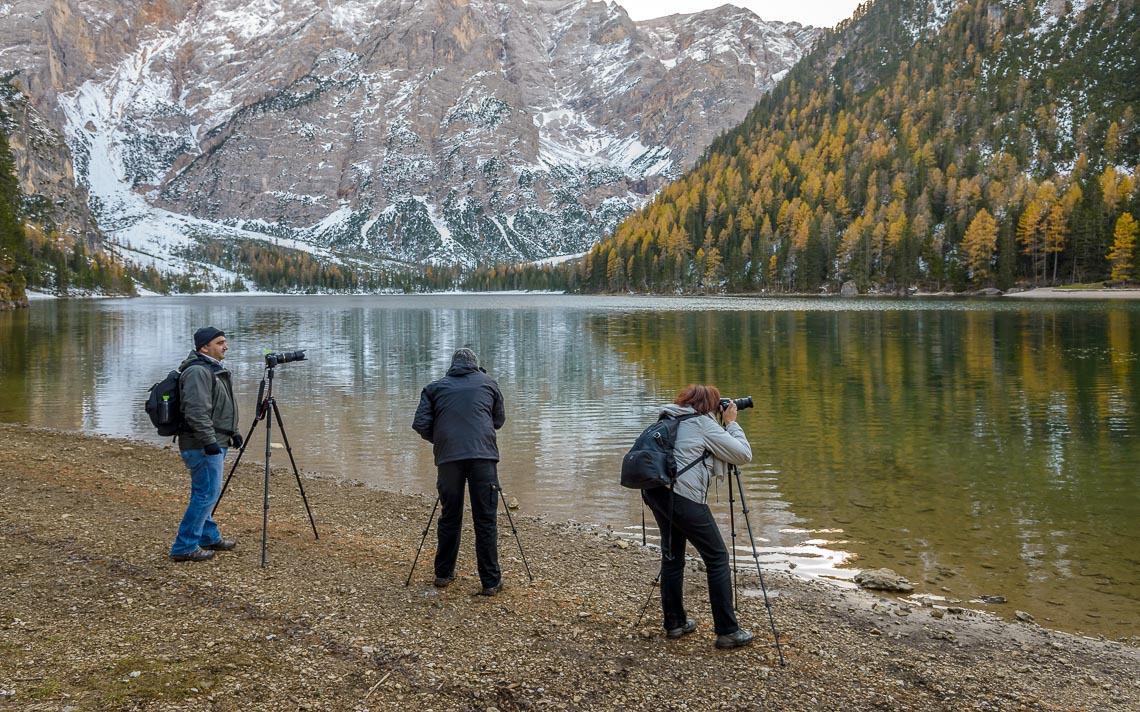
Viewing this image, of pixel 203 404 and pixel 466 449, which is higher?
pixel 203 404

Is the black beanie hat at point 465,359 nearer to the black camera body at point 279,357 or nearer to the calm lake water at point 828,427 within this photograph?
the black camera body at point 279,357

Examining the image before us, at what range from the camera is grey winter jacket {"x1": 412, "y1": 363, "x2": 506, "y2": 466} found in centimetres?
943

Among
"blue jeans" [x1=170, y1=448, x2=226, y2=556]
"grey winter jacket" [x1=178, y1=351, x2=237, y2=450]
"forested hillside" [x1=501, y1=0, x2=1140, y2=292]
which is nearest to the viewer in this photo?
"grey winter jacket" [x1=178, y1=351, x2=237, y2=450]

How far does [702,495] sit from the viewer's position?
26.0 ft

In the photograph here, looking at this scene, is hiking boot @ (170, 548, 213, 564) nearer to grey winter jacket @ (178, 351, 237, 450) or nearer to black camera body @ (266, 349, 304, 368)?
grey winter jacket @ (178, 351, 237, 450)

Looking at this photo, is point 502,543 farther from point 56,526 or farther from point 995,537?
point 995,537

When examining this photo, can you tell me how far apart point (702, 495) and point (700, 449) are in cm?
53

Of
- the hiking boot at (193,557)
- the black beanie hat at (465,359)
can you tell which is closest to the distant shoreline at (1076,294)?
the black beanie hat at (465,359)

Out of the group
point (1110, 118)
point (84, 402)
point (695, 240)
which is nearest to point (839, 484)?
point (84, 402)

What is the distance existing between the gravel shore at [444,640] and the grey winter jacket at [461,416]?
80.1 inches

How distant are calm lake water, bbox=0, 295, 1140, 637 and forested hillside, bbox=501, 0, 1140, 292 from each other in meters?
76.0

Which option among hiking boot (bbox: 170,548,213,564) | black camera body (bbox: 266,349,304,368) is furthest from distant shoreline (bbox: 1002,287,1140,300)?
hiking boot (bbox: 170,548,213,564)

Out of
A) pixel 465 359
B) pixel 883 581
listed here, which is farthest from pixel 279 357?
pixel 883 581

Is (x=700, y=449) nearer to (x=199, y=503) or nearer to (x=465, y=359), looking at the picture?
(x=465, y=359)
